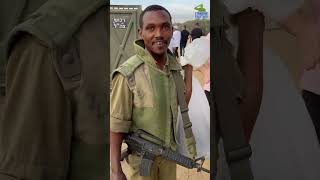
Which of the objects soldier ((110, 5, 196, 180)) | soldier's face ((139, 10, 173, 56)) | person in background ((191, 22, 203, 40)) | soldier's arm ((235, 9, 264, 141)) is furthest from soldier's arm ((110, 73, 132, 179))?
soldier's arm ((235, 9, 264, 141))

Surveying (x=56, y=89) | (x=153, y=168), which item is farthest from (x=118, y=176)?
(x=56, y=89)

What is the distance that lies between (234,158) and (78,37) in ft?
2.92

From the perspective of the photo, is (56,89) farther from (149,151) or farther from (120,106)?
(149,151)

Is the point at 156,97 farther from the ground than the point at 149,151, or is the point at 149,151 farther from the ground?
the point at 156,97

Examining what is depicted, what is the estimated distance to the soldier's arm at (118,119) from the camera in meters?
2.24

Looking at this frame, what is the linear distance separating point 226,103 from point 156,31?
0.46m

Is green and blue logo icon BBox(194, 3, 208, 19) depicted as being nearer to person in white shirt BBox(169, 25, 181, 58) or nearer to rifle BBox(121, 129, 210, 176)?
person in white shirt BBox(169, 25, 181, 58)

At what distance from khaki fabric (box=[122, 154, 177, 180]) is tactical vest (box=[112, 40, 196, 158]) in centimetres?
8

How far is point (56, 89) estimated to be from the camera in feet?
7.48

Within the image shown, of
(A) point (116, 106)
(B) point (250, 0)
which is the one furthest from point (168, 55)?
(B) point (250, 0)

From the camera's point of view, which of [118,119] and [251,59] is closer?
[118,119]

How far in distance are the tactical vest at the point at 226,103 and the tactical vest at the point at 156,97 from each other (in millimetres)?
179

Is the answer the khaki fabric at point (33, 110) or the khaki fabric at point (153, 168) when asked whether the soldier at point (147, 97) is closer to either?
the khaki fabric at point (153, 168)

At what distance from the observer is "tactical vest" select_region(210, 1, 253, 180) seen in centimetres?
233
